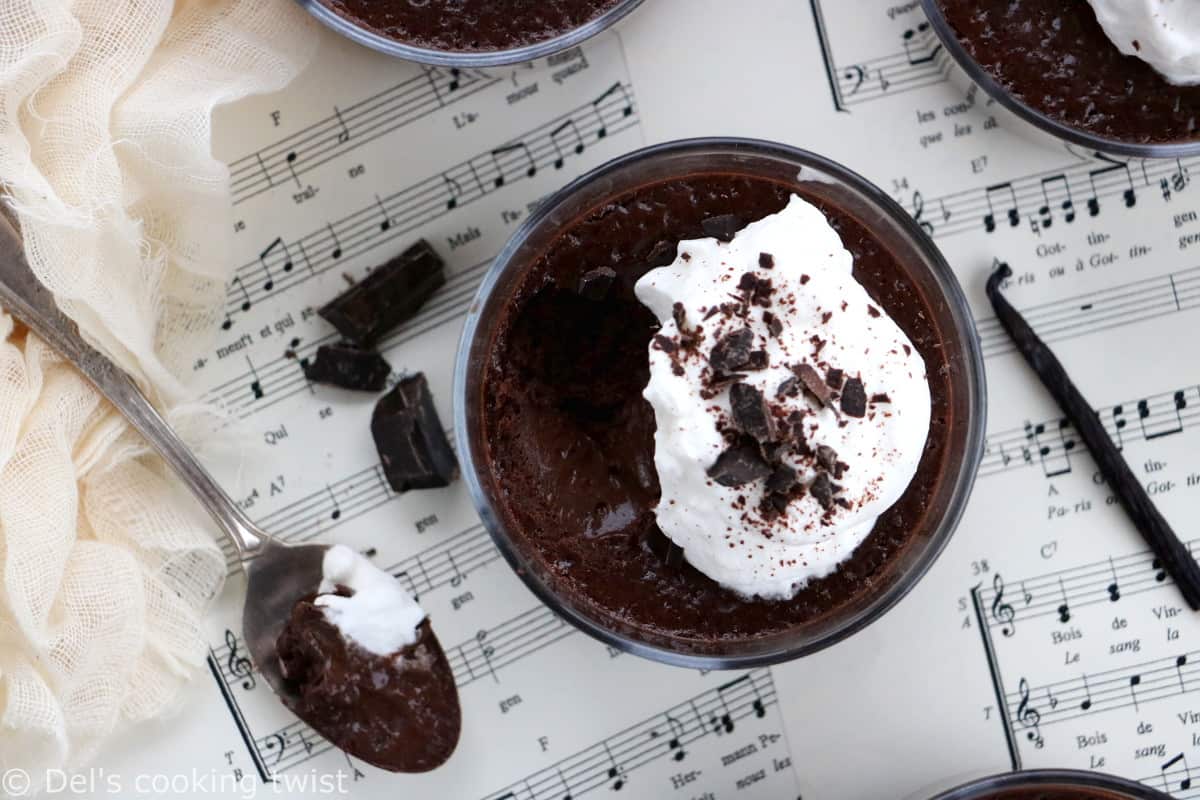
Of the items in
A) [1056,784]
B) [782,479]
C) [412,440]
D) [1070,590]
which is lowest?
[1056,784]

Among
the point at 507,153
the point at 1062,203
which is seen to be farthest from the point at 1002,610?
the point at 507,153

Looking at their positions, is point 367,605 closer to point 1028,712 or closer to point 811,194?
point 811,194

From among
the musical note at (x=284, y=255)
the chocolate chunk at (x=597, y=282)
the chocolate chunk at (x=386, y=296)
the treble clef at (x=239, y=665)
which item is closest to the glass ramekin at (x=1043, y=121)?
the chocolate chunk at (x=597, y=282)

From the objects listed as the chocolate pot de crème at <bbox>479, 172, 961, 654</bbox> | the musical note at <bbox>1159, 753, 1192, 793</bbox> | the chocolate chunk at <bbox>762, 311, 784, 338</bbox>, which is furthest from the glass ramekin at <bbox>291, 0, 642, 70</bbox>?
the musical note at <bbox>1159, 753, 1192, 793</bbox>

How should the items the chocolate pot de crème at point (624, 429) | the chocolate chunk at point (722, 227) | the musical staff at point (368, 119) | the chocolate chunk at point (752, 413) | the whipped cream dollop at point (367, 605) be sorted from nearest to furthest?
the chocolate chunk at point (752, 413)
the chocolate chunk at point (722, 227)
the chocolate pot de crème at point (624, 429)
the whipped cream dollop at point (367, 605)
the musical staff at point (368, 119)

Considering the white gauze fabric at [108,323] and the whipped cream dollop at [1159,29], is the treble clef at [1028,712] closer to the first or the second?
the whipped cream dollop at [1159,29]

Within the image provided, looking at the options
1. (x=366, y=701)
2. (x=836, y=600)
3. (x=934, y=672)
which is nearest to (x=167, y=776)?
(x=366, y=701)

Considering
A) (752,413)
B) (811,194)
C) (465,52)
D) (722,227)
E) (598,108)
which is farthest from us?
(598,108)

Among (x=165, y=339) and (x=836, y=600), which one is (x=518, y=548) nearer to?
(x=836, y=600)
